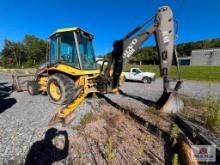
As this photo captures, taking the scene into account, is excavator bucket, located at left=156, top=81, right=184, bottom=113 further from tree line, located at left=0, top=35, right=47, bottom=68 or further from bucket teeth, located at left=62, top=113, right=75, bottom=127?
tree line, located at left=0, top=35, right=47, bottom=68

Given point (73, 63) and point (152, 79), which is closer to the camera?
Answer: point (73, 63)

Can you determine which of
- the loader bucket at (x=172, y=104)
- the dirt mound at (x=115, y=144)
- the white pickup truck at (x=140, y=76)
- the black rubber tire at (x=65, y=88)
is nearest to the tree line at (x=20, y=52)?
the white pickup truck at (x=140, y=76)

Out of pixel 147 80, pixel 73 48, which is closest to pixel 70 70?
pixel 73 48

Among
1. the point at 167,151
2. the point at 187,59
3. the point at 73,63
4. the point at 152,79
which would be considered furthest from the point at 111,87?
the point at 187,59

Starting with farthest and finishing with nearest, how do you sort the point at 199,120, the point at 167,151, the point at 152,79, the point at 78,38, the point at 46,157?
the point at 152,79 → the point at 78,38 → the point at 199,120 → the point at 167,151 → the point at 46,157

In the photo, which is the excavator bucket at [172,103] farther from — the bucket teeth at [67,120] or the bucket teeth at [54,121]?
the bucket teeth at [54,121]

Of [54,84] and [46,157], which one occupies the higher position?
[54,84]

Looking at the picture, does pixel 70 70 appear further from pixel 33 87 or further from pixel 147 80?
pixel 147 80

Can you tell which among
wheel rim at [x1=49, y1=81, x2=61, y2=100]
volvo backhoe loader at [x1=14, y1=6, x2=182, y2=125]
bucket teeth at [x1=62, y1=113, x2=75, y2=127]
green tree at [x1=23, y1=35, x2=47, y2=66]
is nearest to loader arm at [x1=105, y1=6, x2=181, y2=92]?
volvo backhoe loader at [x1=14, y1=6, x2=182, y2=125]

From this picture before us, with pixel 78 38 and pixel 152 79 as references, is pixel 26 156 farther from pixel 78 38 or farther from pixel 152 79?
pixel 152 79

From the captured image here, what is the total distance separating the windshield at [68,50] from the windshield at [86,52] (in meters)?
0.26

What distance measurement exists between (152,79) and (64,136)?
595 inches

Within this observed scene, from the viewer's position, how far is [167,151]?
350 cm

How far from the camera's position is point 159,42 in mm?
5527
